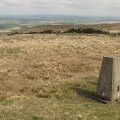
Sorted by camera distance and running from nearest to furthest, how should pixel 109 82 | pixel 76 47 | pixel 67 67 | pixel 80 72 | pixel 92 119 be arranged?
pixel 92 119
pixel 109 82
pixel 80 72
pixel 67 67
pixel 76 47

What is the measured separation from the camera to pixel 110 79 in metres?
15.0

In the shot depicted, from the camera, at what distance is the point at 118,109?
13.4 m

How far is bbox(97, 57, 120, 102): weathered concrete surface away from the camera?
14.9 metres

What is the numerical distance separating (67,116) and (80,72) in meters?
11.1

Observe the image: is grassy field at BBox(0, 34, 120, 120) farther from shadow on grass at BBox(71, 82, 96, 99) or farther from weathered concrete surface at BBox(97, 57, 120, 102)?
weathered concrete surface at BBox(97, 57, 120, 102)

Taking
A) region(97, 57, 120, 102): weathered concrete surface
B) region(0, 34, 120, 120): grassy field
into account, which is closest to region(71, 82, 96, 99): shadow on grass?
region(0, 34, 120, 120): grassy field

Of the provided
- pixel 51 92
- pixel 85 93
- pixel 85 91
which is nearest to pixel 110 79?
pixel 85 93

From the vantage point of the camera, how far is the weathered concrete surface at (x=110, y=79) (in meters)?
14.9

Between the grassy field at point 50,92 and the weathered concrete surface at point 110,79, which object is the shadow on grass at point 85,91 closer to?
the grassy field at point 50,92

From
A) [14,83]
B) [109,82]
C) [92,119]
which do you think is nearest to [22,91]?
[14,83]

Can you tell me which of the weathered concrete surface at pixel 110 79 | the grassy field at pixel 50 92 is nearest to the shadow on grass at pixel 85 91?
the grassy field at pixel 50 92

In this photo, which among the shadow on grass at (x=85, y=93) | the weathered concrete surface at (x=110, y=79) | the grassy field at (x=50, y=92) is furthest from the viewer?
the shadow on grass at (x=85, y=93)

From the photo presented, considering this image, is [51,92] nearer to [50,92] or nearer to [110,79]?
[50,92]

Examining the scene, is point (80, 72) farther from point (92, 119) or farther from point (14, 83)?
point (92, 119)
